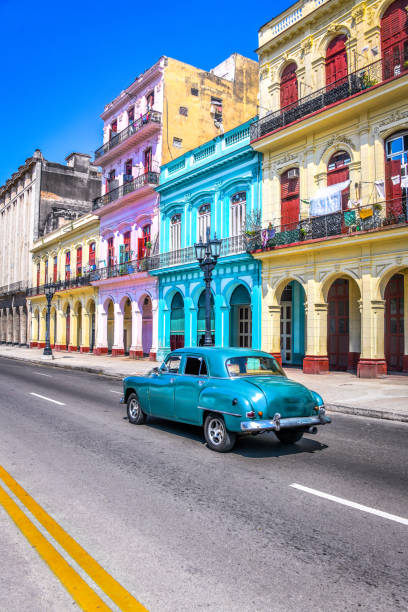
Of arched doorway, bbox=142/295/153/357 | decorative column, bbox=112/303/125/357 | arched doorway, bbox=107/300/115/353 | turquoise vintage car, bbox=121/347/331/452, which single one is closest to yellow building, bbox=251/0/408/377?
turquoise vintage car, bbox=121/347/331/452

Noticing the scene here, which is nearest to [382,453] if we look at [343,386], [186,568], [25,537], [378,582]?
[378,582]

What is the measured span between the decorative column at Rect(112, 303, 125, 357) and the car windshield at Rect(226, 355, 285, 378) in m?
25.5

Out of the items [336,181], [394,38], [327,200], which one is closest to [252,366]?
[327,200]

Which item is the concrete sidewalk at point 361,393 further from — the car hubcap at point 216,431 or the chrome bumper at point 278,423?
the car hubcap at point 216,431

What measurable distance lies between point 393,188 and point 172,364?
1209cm

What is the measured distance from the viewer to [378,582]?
10.7 ft

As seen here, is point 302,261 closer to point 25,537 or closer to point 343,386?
point 343,386

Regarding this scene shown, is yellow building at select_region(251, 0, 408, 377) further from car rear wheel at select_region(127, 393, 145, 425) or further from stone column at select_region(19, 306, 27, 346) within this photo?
stone column at select_region(19, 306, 27, 346)

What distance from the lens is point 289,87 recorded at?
68.9ft

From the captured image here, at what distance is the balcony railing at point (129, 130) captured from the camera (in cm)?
2883

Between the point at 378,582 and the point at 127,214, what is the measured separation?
3011 cm

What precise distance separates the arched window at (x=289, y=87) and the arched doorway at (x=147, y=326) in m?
14.9

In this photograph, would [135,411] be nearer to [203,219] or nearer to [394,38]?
[394,38]

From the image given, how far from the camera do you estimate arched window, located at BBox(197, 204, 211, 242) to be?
2477cm
